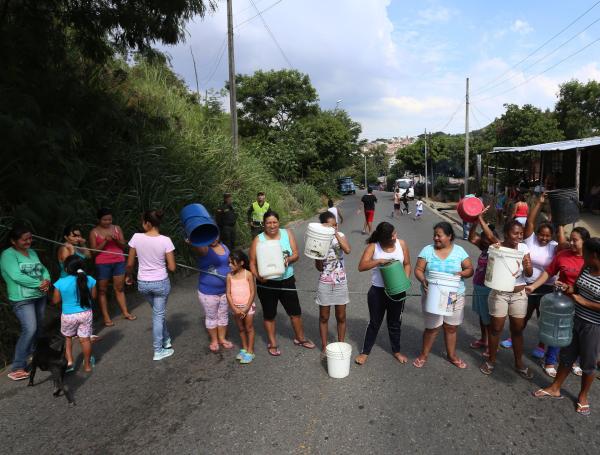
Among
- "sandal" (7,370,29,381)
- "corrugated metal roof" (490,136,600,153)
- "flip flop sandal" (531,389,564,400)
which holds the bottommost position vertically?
"flip flop sandal" (531,389,564,400)

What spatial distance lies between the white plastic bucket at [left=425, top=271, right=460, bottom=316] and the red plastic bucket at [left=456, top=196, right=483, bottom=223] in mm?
913

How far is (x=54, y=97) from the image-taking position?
5.19 metres

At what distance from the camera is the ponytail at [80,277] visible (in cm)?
355

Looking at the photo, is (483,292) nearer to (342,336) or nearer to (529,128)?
(342,336)

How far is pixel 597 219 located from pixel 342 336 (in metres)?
12.0

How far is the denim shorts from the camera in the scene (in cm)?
512

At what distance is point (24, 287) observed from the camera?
365 centimetres

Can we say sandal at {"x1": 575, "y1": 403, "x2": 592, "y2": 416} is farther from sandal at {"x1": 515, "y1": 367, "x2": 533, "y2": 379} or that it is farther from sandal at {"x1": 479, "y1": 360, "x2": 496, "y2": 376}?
sandal at {"x1": 479, "y1": 360, "x2": 496, "y2": 376}

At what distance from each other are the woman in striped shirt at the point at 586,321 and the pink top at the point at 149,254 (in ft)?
11.8

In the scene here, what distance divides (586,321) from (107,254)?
205 inches

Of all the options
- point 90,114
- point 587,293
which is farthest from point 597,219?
point 90,114

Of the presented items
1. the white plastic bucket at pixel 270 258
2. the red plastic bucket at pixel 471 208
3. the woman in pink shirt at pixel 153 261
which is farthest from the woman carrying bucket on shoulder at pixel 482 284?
the woman in pink shirt at pixel 153 261

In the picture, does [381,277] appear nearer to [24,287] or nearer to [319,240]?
[319,240]

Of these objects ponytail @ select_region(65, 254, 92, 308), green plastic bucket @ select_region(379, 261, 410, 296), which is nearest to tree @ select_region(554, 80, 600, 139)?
green plastic bucket @ select_region(379, 261, 410, 296)
